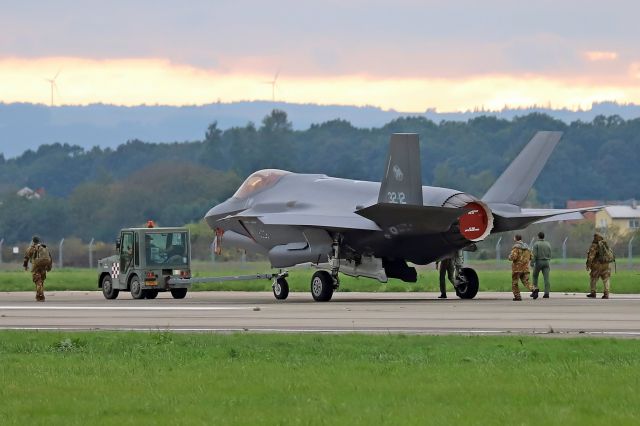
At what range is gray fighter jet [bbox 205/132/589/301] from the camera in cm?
3281

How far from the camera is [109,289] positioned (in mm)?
38938

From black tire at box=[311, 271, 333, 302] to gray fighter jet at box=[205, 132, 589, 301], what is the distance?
0.02m

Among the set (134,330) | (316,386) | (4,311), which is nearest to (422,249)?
(4,311)

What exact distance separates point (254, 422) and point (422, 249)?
23.0 meters

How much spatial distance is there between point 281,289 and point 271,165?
72.6 m

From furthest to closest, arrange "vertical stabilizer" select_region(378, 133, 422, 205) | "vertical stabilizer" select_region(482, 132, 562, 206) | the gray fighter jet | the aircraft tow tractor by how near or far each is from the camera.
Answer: the aircraft tow tractor < "vertical stabilizer" select_region(482, 132, 562, 206) < the gray fighter jet < "vertical stabilizer" select_region(378, 133, 422, 205)

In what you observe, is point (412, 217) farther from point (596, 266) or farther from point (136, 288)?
point (136, 288)

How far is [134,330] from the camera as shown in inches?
909

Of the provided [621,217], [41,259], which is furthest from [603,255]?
[621,217]

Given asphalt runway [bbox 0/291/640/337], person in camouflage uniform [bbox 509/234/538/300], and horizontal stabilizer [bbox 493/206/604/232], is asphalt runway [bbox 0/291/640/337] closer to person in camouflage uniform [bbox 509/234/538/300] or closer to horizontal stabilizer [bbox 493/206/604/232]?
person in camouflage uniform [bbox 509/234/538/300]

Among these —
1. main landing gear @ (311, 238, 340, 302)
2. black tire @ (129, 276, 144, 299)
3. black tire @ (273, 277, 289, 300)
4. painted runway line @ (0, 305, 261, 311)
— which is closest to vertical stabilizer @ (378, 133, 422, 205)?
main landing gear @ (311, 238, 340, 302)

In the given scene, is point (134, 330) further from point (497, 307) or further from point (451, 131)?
point (451, 131)

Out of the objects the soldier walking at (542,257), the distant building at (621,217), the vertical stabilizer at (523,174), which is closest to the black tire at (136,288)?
the vertical stabilizer at (523,174)

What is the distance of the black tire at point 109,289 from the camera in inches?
1528
